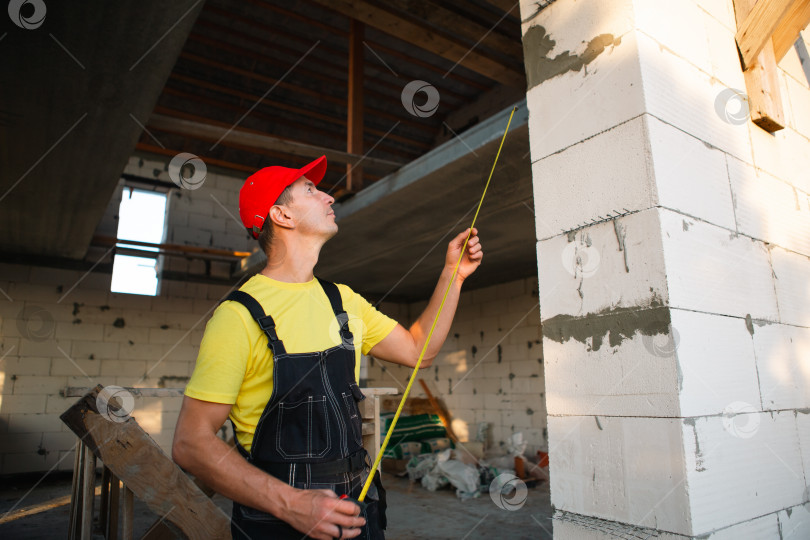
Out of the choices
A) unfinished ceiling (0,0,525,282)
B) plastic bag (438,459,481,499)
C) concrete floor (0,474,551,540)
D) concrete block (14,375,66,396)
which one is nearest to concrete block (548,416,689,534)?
unfinished ceiling (0,0,525,282)

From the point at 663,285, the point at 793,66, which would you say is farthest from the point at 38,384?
the point at 793,66

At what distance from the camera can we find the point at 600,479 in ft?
4.58

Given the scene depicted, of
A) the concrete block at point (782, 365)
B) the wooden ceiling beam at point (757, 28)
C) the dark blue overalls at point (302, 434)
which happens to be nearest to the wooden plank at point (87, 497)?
the dark blue overalls at point (302, 434)

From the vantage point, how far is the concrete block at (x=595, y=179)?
1402 millimetres

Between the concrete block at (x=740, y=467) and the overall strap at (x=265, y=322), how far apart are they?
0.95 m

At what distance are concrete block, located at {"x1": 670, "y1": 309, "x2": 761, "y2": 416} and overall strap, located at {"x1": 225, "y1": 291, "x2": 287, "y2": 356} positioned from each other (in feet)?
3.05

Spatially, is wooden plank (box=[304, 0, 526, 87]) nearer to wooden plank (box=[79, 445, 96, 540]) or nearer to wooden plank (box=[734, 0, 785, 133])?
wooden plank (box=[734, 0, 785, 133])

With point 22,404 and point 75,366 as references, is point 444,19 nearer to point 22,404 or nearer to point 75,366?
point 75,366

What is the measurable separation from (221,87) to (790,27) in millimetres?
6766

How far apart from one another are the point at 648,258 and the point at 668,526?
628 millimetres

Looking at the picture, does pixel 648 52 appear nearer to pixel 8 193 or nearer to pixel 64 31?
pixel 64 31

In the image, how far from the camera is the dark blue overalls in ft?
3.88

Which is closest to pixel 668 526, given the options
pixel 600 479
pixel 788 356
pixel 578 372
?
pixel 600 479

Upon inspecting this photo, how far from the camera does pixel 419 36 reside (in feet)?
13.3
